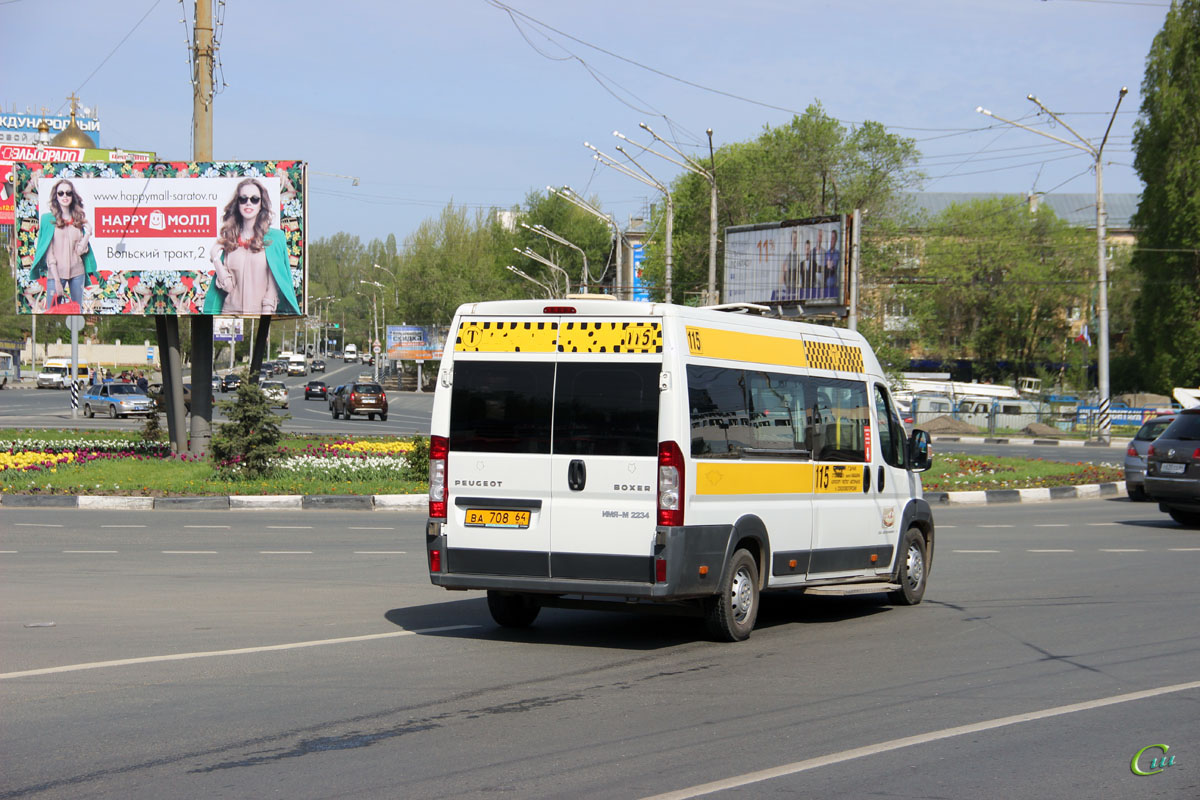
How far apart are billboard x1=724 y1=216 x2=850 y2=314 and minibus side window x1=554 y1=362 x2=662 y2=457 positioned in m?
33.5

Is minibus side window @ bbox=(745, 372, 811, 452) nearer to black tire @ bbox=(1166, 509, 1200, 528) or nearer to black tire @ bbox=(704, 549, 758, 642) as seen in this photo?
black tire @ bbox=(704, 549, 758, 642)

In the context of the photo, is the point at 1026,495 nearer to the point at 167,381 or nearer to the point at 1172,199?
the point at 167,381

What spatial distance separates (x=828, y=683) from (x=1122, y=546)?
9685 millimetres

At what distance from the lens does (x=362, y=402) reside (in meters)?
53.3

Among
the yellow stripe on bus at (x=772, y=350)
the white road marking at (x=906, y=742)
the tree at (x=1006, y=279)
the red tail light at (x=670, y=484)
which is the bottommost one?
the white road marking at (x=906, y=742)

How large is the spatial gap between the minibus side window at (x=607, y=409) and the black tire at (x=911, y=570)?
3.74 metres

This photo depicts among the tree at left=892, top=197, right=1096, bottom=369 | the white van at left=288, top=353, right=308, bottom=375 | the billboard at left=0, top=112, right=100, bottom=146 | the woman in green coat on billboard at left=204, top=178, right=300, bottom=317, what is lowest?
the woman in green coat on billboard at left=204, top=178, right=300, bottom=317

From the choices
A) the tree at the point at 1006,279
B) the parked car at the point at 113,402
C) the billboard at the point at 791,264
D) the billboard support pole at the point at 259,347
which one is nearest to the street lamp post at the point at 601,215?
the billboard at the point at 791,264

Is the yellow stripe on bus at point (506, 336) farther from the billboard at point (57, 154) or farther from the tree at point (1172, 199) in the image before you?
the billboard at point (57, 154)

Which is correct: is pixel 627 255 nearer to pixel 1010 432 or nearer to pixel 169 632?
pixel 1010 432

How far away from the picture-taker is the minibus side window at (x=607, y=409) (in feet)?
27.0

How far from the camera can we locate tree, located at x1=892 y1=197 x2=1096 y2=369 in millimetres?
86000

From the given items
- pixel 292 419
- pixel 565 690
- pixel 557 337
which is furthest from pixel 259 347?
pixel 292 419

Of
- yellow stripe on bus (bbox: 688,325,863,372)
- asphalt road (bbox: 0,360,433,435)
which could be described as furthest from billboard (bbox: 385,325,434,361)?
yellow stripe on bus (bbox: 688,325,863,372)
